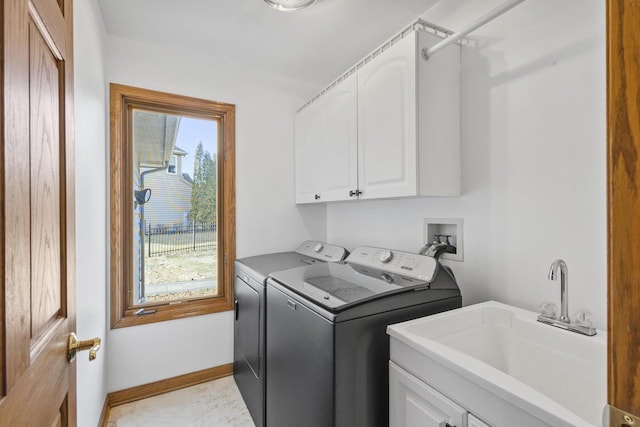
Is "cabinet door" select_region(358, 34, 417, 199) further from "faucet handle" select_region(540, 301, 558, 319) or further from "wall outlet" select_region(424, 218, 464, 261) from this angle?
"faucet handle" select_region(540, 301, 558, 319)

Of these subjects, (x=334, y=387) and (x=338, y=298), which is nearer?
(x=334, y=387)

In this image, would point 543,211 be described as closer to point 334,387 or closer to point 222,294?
point 334,387

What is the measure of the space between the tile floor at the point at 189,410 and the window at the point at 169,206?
0.57m

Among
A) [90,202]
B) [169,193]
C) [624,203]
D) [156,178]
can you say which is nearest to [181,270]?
[169,193]

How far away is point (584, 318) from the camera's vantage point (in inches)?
42.3

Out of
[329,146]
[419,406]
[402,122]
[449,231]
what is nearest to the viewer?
[419,406]

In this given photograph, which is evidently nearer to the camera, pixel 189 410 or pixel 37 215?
pixel 37 215

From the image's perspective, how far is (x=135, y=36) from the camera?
2.10m

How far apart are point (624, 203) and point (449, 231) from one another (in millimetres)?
1286

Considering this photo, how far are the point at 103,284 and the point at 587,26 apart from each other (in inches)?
112

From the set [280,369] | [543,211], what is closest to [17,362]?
[280,369]

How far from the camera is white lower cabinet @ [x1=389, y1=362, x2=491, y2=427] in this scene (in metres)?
0.90

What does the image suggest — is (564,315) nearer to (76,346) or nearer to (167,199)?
(76,346)

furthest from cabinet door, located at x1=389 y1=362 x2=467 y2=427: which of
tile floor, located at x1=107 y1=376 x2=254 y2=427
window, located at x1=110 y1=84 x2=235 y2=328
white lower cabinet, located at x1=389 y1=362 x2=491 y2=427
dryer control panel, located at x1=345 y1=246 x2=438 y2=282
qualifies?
window, located at x1=110 y1=84 x2=235 y2=328
